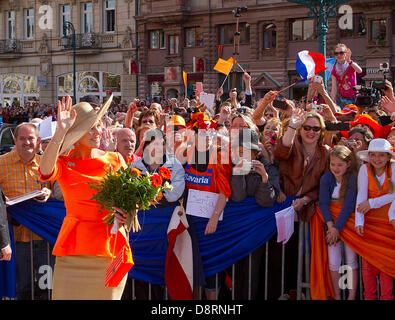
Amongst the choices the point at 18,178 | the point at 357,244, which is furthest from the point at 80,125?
the point at 357,244

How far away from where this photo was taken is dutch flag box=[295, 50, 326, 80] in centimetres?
710

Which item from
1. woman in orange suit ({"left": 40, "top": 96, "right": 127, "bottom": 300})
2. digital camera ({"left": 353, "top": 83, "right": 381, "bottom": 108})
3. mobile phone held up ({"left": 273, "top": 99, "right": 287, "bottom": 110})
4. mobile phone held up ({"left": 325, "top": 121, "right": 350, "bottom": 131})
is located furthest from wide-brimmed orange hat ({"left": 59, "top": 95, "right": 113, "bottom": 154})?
digital camera ({"left": 353, "top": 83, "right": 381, "bottom": 108})

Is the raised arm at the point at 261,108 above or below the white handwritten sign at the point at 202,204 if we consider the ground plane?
above

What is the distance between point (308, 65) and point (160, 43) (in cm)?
2798

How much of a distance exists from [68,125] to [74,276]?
1.05 m

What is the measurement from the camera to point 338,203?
4.79 meters

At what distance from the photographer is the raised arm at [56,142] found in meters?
3.64

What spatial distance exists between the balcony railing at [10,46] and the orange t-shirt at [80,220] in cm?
3904

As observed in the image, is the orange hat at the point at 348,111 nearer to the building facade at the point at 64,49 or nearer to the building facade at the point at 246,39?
the building facade at the point at 246,39

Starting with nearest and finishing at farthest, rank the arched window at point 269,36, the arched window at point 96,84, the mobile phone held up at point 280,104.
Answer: the mobile phone held up at point 280,104
the arched window at point 269,36
the arched window at point 96,84

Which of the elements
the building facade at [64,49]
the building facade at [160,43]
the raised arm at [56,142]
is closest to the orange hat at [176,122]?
the raised arm at [56,142]

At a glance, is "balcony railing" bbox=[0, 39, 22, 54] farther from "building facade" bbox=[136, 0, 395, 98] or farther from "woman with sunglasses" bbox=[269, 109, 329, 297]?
"woman with sunglasses" bbox=[269, 109, 329, 297]

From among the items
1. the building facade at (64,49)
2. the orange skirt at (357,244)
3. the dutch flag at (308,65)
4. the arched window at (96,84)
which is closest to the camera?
the orange skirt at (357,244)
